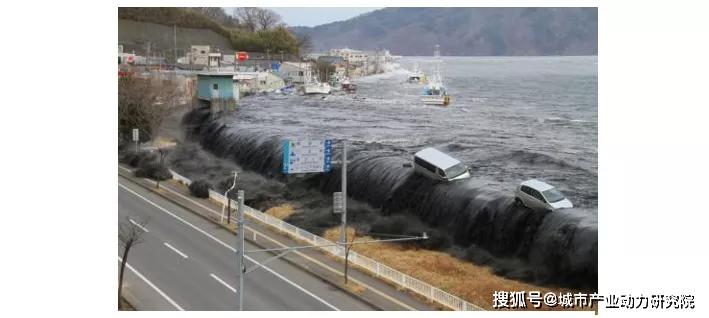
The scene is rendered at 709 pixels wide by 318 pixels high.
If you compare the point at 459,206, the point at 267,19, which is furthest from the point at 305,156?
the point at 267,19

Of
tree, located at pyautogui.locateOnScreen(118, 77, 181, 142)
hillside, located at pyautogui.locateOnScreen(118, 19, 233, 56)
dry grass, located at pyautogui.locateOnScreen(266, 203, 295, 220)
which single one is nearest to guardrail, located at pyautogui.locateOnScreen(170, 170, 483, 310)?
dry grass, located at pyautogui.locateOnScreen(266, 203, 295, 220)

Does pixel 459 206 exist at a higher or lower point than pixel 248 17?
lower

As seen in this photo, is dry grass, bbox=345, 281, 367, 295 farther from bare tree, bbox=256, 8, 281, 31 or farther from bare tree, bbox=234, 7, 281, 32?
bare tree, bbox=256, 8, 281, 31

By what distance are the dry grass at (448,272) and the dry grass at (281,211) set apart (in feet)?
13.0

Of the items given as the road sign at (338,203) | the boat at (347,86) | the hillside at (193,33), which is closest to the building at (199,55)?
the hillside at (193,33)

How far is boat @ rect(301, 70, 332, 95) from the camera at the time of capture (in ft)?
146

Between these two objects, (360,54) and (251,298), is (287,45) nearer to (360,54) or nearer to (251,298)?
(360,54)

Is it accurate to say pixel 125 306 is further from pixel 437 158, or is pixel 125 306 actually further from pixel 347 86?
pixel 347 86

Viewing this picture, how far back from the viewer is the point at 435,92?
5009cm

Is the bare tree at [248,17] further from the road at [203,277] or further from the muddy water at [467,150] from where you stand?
the road at [203,277]

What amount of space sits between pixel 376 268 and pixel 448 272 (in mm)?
2333

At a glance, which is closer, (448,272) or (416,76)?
(448,272)

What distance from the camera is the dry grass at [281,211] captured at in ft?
97.5

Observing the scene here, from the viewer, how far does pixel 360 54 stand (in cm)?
4284
